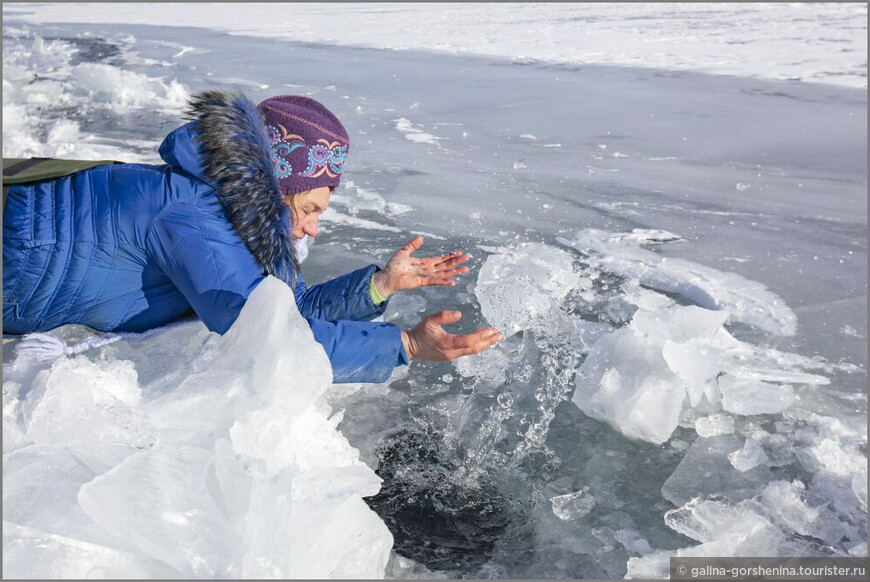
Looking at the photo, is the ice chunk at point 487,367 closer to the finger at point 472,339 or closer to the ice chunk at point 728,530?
the finger at point 472,339

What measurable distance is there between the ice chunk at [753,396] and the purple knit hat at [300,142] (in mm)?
1423

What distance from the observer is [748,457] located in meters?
2.28

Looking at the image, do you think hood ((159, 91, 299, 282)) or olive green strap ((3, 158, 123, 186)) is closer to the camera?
hood ((159, 91, 299, 282))

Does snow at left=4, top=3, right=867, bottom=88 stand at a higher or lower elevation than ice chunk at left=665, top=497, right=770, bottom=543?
higher

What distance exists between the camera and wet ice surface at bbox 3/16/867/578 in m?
1.66

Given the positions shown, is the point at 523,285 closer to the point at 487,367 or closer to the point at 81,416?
the point at 487,367

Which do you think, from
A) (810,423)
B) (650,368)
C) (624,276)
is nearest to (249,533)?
(650,368)

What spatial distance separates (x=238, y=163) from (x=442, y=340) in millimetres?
716

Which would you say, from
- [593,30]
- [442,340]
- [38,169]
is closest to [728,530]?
[442,340]

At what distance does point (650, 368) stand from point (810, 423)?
1.66 ft

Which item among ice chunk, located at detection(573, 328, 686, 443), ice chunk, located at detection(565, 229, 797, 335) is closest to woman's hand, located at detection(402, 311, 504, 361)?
ice chunk, located at detection(573, 328, 686, 443)

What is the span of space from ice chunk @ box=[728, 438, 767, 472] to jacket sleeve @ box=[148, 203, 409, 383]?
103cm

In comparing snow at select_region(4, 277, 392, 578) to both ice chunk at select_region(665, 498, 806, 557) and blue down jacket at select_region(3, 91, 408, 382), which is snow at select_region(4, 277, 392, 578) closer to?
blue down jacket at select_region(3, 91, 408, 382)

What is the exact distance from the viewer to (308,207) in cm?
242
